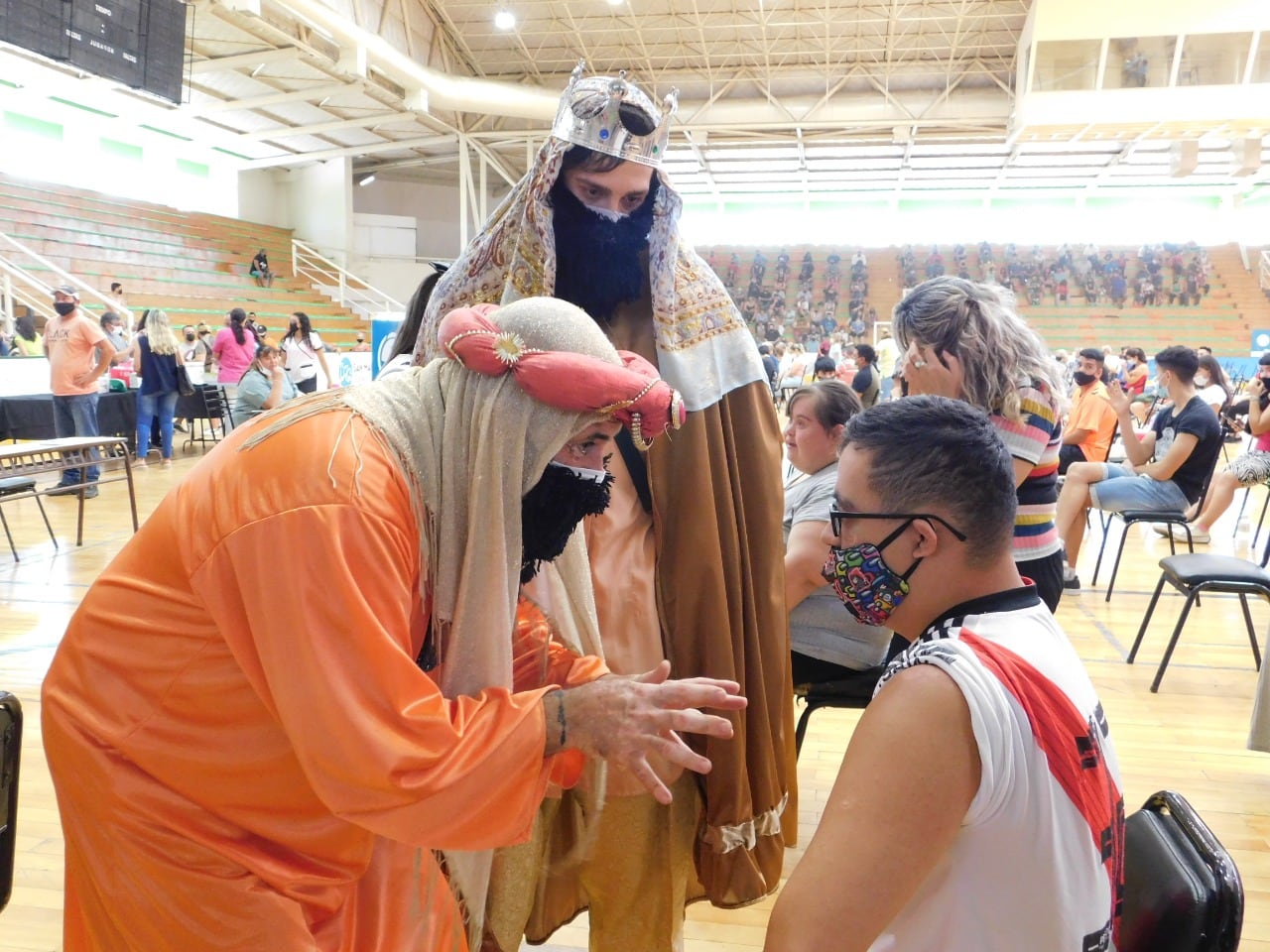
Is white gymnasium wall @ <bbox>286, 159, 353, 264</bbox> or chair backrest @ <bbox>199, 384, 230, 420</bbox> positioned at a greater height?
white gymnasium wall @ <bbox>286, 159, 353, 264</bbox>

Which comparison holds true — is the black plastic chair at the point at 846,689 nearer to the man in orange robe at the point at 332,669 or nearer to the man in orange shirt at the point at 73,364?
the man in orange robe at the point at 332,669

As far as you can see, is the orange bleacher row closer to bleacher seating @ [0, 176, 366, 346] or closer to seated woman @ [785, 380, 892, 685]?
bleacher seating @ [0, 176, 366, 346]

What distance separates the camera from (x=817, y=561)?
7.33ft

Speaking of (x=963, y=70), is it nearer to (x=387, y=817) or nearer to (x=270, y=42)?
(x=270, y=42)

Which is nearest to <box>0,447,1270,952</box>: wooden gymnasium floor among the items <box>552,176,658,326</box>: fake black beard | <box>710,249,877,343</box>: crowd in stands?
<box>552,176,658,326</box>: fake black beard

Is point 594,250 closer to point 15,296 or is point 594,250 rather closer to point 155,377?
point 155,377

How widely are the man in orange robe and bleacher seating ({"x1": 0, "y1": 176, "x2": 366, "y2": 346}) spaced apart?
Result: 1387cm

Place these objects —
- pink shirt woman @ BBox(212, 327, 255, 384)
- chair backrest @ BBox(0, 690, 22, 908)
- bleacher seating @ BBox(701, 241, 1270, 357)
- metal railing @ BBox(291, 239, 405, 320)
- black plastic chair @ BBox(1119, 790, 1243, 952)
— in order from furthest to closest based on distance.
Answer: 1. bleacher seating @ BBox(701, 241, 1270, 357)
2. metal railing @ BBox(291, 239, 405, 320)
3. pink shirt woman @ BBox(212, 327, 255, 384)
4. chair backrest @ BBox(0, 690, 22, 908)
5. black plastic chair @ BBox(1119, 790, 1243, 952)

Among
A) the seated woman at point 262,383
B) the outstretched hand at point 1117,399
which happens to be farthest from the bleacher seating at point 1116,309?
the outstretched hand at point 1117,399

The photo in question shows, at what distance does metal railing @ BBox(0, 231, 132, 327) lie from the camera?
33.6ft

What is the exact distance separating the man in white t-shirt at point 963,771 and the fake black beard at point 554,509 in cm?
33

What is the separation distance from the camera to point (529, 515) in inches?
42.9

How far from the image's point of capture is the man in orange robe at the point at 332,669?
0.89 meters

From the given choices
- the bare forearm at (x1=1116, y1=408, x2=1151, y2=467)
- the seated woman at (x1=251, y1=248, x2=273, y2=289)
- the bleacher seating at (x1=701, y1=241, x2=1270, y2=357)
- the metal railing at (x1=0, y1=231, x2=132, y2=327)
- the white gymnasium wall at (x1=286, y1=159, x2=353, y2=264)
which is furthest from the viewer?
the bleacher seating at (x1=701, y1=241, x2=1270, y2=357)
